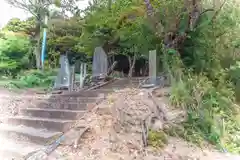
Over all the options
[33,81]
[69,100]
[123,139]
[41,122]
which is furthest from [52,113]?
[33,81]

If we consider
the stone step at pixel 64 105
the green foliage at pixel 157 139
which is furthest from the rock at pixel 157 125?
the stone step at pixel 64 105

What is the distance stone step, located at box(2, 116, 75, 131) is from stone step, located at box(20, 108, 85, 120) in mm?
154

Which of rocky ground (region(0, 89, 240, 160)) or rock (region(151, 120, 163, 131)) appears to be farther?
rock (region(151, 120, 163, 131))

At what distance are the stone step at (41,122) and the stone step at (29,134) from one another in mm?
110

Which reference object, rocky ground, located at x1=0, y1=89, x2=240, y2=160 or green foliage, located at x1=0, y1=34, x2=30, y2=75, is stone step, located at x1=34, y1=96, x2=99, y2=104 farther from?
green foliage, located at x1=0, y1=34, x2=30, y2=75

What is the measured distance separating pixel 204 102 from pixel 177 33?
7.84 ft

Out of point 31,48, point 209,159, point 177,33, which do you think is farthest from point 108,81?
point 31,48

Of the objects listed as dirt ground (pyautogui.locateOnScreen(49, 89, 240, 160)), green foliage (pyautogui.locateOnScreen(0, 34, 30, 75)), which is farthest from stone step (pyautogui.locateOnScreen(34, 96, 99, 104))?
green foliage (pyautogui.locateOnScreen(0, 34, 30, 75))

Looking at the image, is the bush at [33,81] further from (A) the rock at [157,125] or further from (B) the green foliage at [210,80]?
(A) the rock at [157,125]

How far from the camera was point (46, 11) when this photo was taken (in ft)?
51.5

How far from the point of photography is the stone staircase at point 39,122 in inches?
175

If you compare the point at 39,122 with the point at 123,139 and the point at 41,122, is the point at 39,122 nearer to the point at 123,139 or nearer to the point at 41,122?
the point at 41,122

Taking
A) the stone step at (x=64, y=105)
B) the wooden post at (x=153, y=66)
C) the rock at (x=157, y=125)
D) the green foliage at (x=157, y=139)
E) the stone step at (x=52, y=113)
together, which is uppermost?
the wooden post at (x=153, y=66)

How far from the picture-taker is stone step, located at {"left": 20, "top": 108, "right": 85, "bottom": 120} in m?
5.18
